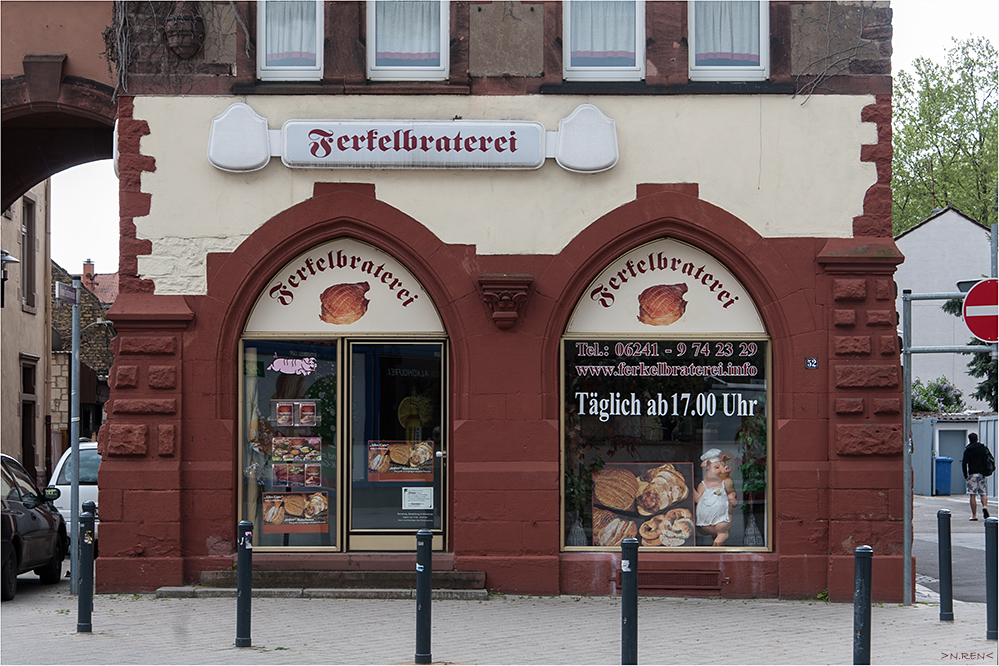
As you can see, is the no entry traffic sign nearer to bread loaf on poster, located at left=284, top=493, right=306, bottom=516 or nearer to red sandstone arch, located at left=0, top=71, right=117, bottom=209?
bread loaf on poster, located at left=284, top=493, right=306, bottom=516

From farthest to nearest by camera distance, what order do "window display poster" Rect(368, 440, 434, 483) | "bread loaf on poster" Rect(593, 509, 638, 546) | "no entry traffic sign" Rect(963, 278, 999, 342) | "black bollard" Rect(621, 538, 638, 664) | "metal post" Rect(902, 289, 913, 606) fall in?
"window display poster" Rect(368, 440, 434, 483), "bread loaf on poster" Rect(593, 509, 638, 546), "metal post" Rect(902, 289, 913, 606), "no entry traffic sign" Rect(963, 278, 999, 342), "black bollard" Rect(621, 538, 638, 664)

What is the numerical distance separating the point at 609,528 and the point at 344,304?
3.65m

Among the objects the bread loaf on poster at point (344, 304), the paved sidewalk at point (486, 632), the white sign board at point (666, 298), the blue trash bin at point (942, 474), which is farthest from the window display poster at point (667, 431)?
the blue trash bin at point (942, 474)

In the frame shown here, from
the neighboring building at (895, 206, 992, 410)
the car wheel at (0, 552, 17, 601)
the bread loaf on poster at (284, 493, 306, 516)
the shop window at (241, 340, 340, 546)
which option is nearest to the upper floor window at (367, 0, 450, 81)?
the shop window at (241, 340, 340, 546)

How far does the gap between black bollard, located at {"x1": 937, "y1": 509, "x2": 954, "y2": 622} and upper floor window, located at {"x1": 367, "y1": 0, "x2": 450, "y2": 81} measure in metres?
6.66

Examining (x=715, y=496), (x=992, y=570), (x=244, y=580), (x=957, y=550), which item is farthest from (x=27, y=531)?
(x=957, y=550)

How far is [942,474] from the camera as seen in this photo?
3061 centimetres

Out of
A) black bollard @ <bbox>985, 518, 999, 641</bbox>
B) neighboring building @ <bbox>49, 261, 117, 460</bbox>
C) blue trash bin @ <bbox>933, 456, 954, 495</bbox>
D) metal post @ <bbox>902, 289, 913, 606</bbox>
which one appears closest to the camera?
black bollard @ <bbox>985, 518, 999, 641</bbox>

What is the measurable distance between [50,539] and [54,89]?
16.6 ft

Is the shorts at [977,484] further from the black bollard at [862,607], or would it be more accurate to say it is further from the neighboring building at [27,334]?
the neighboring building at [27,334]

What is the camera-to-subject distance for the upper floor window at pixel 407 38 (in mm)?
13070

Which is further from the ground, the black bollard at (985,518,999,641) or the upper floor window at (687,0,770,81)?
the upper floor window at (687,0,770,81)

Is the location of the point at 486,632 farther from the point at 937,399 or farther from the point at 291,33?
the point at 937,399

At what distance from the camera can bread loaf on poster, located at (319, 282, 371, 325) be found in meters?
13.1
